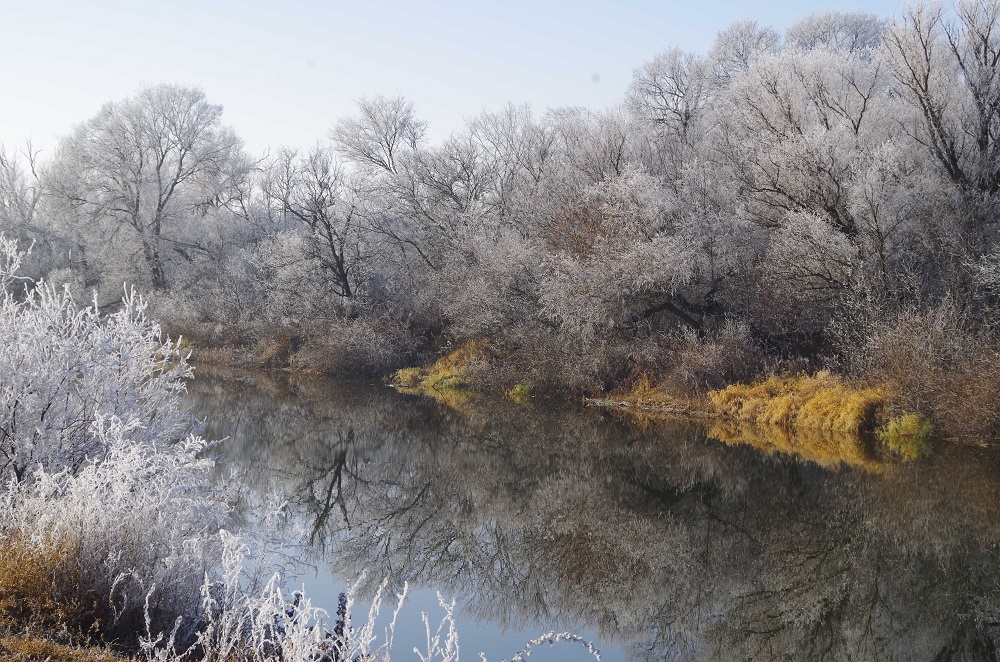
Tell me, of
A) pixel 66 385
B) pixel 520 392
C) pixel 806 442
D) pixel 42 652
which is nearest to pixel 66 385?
pixel 66 385

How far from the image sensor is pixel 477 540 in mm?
11461

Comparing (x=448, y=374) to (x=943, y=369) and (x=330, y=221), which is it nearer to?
(x=330, y=221)

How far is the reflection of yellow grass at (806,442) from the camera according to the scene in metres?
15.2

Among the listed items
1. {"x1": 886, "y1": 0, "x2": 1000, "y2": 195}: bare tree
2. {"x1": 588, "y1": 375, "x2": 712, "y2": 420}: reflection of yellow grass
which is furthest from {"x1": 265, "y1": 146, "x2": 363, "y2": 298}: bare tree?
{"x1": 886, "y1": 0, "x2": 1000, "y2": 195}: bare tree

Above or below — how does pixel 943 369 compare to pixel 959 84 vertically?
below

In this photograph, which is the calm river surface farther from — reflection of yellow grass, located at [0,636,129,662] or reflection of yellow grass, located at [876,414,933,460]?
reflection of yellow grass, located at [0,636,129,662]

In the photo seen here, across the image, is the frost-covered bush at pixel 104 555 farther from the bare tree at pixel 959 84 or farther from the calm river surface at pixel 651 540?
the bare tree at pixel 959 84

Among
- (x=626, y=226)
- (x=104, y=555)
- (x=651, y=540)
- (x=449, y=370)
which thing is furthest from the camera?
(x=449, y=370)

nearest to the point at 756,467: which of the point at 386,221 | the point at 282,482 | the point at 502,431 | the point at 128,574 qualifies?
the point at 502,431

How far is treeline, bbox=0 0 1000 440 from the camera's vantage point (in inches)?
741

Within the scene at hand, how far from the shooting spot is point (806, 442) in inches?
671

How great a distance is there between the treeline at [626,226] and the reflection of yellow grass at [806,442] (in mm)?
1652

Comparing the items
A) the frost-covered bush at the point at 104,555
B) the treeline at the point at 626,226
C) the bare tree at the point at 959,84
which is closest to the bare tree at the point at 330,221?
the treeline at the point at 626,226

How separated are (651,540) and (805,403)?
8952mm
